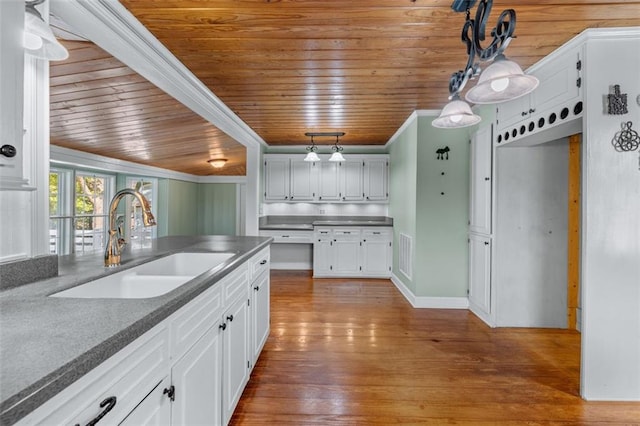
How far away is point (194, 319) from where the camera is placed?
125 cm

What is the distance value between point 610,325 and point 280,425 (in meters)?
2.17

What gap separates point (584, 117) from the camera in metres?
2.06

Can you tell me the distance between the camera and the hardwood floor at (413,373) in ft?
6.23

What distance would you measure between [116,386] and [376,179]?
5.11 metres

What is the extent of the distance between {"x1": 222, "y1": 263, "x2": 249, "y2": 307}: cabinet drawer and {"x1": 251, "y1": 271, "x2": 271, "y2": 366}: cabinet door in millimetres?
215

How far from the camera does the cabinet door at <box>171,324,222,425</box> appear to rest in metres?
1.12

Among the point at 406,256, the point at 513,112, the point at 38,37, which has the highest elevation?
the point at 513,112

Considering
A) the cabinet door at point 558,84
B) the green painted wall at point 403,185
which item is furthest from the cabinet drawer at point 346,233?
the cabinet door at point 558,84

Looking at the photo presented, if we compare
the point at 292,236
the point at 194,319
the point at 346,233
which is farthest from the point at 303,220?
the point at 194,319

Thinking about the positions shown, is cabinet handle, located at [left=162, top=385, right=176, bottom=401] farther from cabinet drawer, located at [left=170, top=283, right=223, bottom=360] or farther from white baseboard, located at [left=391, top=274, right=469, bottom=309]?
white baseboard, located at [left=391, top=274, right=469, bottom=309]

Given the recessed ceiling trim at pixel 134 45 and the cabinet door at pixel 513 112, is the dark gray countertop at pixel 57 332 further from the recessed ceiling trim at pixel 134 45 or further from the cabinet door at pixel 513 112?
the cabinet door at pixel 513 112

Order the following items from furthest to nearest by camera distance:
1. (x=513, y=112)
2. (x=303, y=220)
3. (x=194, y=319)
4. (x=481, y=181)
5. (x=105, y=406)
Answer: (x=303, y=220)
(x=481, y=181)
(x=513, y=112)
(x=194, y=319)
(x=105, y=406)

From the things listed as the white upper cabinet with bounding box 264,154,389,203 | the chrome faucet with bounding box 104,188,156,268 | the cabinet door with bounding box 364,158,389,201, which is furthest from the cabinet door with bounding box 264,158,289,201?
the chrome faucet with bounding box 104,188,156,268

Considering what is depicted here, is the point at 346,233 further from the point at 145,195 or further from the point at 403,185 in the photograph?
the point at 145,195
